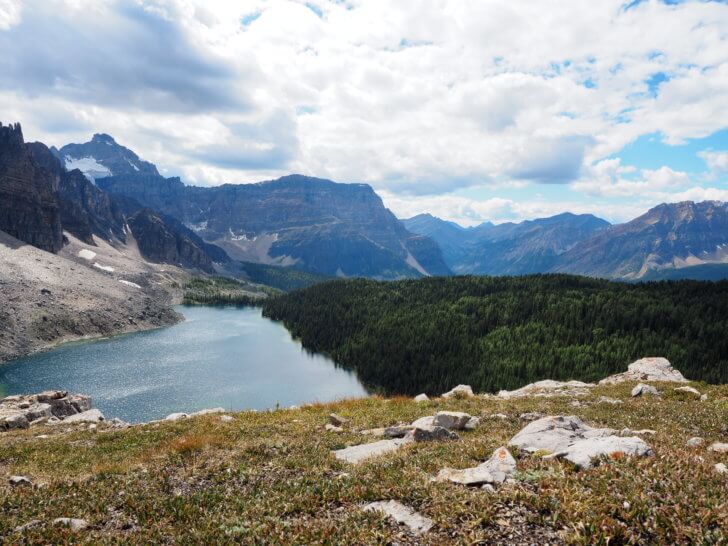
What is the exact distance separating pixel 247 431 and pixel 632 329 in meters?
150

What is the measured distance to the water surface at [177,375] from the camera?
9608 centimetres

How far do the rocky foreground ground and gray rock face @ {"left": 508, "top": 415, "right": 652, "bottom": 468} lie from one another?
65 mm

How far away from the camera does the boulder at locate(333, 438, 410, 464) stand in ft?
50.8

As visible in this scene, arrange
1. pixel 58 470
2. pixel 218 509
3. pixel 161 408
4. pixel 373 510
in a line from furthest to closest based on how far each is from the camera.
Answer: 1. pixel 161 408
2. pixel 58 470
3. pixel 218 509
4. pixel 373 510

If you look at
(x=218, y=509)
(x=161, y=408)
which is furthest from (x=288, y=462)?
(x=161, y=408)

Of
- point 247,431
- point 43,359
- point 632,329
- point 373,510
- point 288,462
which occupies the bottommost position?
point 43,359

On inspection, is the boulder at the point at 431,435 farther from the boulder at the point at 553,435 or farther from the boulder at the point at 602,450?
the boulder at the point at 602,450

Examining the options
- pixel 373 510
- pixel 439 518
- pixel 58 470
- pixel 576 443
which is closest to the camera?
pixel 439 518

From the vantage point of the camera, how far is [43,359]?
130 m

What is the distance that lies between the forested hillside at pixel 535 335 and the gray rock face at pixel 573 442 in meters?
107

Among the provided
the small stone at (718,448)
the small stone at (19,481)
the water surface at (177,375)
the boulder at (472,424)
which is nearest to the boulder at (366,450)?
the boulder at (472,424)

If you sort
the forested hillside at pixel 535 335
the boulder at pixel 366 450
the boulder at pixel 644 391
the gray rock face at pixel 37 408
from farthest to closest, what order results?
1. the forested hillside at pixel 535 335
2. the gray rock face at pixel 37 408
3. the boulder at pixel 644 391
4. the boulder at pixel 366 450

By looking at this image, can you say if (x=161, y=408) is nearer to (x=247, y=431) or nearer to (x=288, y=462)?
(x=247, y=431)

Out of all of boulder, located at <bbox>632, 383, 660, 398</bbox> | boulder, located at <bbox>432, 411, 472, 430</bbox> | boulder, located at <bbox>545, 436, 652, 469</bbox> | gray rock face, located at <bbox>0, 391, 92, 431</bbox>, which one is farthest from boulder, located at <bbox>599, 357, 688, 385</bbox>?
gray rock face, located at <bbox>0, 391, 92, 431</bbox>
